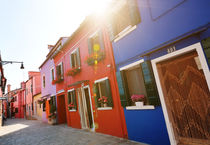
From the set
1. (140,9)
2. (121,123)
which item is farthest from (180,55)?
(121,123)

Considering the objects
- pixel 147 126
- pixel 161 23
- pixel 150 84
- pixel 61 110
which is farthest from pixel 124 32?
pixel 61 110

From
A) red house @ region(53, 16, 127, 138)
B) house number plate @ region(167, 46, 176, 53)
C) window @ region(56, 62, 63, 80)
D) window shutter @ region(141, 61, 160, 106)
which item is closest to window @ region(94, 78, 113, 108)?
red house @ region(53, 16, 127, 138)

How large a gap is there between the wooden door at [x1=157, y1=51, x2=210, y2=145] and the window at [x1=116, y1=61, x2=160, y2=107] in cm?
37

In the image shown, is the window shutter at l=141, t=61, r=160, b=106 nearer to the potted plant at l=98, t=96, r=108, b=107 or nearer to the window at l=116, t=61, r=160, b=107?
the window at l=116, t=61, r=160, b=107

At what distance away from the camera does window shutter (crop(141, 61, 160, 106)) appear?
14.3 ft

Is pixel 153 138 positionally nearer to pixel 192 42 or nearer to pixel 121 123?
pixel 121 123

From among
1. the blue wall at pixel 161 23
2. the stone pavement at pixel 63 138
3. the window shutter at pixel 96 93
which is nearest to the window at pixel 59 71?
the stone pavement at pixel 63 138

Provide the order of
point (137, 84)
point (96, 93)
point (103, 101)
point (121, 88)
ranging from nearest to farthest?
1. point (137, 84)
2. point (121, 88)
3. point (103, 101)
4. point (96, 93)

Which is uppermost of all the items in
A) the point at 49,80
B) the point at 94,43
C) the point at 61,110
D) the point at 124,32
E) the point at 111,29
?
the point at 94,43

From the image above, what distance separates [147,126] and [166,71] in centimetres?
210

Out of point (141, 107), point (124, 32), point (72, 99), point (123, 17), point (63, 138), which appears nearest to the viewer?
point (141, 107)

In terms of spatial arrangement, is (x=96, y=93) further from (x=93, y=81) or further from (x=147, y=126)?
(x=147, y=126)

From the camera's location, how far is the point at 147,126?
468 centimetres

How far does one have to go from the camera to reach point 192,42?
3576 mm
